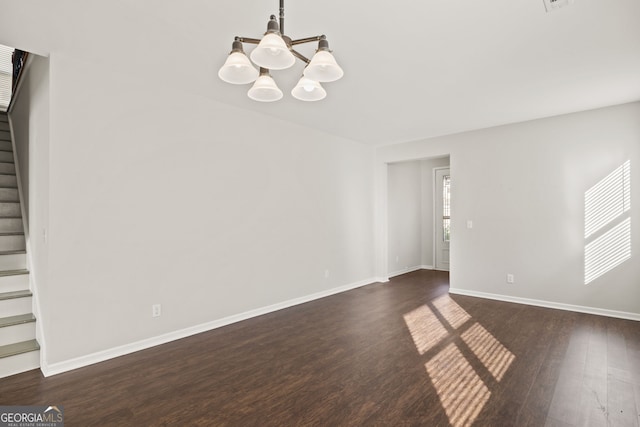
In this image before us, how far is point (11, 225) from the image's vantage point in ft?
11.9

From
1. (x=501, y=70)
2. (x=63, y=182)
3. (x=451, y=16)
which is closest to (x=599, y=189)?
(x=501, y=70)

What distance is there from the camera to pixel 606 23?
233 centimetres

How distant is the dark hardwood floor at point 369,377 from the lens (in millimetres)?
2135

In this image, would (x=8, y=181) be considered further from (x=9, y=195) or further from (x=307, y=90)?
(x=307, y=90)

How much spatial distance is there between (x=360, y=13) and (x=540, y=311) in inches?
167

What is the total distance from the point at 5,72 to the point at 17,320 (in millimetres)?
6284

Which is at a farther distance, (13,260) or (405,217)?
(405,217)

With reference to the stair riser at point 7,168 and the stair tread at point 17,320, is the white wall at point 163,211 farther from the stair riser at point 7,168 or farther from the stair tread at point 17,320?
the stair riser at point 7,168

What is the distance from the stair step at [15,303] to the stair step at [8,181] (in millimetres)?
1533

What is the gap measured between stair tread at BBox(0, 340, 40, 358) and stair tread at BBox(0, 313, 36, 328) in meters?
0.18

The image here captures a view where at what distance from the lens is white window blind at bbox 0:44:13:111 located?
242 inches

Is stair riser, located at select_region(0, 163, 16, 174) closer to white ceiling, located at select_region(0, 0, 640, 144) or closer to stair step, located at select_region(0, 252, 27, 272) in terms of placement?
stair step, located at select_region(0, 252, 27, 272)

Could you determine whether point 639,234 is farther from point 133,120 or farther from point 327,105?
point 133,120

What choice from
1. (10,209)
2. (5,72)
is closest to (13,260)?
(10,209)
